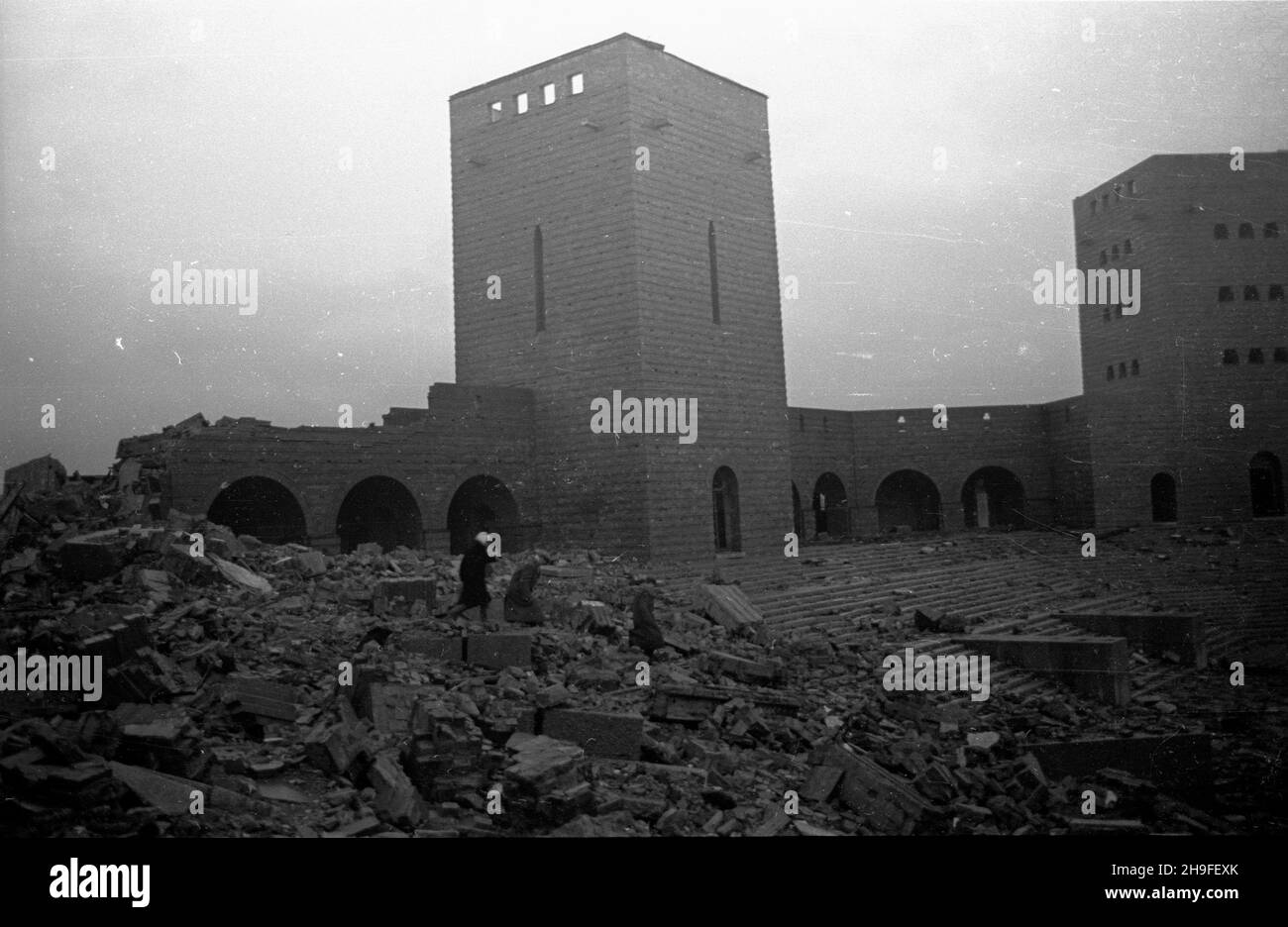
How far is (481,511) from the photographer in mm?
21438

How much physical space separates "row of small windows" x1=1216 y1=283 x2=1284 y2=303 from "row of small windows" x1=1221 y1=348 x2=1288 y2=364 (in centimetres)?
128

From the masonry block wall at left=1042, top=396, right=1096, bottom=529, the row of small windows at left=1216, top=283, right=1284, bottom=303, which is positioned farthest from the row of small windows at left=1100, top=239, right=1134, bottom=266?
the masonry block wall at left=1042, top=396, right=1096, bottom=529

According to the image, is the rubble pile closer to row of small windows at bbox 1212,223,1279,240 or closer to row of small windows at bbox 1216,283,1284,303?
row of small windows at bbox 1216,283,1284,303

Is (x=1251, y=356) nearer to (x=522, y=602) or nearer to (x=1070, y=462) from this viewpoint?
(x=1070, y=462)

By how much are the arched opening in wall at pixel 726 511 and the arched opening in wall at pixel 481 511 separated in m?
4.62

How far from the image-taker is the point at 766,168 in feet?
72.7

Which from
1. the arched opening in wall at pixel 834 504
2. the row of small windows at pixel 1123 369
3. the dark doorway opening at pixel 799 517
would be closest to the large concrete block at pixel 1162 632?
the dark doorway opening at pixel 799 517

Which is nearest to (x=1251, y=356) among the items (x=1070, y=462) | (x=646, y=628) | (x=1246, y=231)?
(x=1246, y=231)

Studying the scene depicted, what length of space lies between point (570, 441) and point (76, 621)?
39.7 feet

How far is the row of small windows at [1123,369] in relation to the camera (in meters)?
27.4

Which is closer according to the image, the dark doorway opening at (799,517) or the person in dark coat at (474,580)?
the person in dark coat at (474,580)

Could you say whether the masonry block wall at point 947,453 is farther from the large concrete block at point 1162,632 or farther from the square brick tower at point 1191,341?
the large concrete block at point 1162,632

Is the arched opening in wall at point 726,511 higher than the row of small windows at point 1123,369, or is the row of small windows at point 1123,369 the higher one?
the row of small windows at point 1123,369
